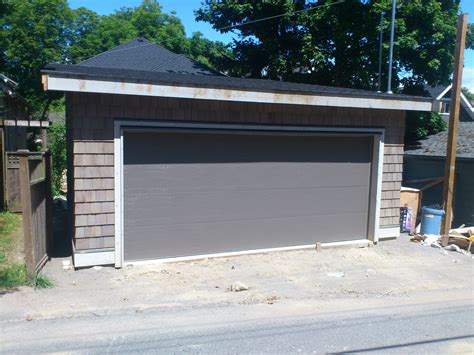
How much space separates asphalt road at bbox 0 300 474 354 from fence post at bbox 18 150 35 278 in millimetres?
1195

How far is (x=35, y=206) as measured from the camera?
6.38m

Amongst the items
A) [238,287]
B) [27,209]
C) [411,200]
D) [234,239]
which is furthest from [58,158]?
[411,200]

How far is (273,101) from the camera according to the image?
290 inches

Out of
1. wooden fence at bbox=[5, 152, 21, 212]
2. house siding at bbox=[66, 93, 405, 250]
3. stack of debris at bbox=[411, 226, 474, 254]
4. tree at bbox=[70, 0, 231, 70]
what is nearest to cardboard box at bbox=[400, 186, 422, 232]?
stack of debris at bbox=[411, 226, 474, 254]

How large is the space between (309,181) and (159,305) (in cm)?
408

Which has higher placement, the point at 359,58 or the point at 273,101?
the point at 359,58

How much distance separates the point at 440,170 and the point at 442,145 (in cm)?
105

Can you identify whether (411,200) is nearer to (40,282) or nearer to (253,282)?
(253,282)

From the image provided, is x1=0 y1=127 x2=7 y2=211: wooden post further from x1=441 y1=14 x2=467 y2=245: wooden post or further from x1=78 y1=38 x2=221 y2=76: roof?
x1=441 y1=14 x2=467 y2=245: wooden post

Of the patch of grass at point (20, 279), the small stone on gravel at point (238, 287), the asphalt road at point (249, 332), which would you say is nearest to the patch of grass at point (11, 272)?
the patch of grass at point (20, 279)

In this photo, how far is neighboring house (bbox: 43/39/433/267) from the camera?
6730 millimetres

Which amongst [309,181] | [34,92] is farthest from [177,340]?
[34,92]

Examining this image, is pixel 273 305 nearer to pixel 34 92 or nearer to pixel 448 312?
pixel 448 312

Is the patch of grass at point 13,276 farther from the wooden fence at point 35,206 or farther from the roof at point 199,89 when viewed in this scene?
the roof at point 199,89
